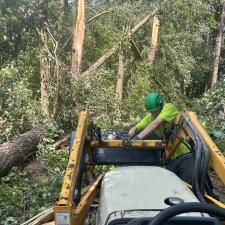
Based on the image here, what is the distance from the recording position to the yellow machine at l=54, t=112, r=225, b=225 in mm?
3120

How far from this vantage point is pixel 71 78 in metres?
13.3

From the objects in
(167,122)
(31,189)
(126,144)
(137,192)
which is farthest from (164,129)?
(31,189)

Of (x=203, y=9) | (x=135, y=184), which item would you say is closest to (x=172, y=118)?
(x=135, y=184)

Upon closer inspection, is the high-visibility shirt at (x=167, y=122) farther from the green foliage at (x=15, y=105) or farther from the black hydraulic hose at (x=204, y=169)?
the green foliage at (x=15, y=105)

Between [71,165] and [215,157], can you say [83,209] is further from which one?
[215,157]

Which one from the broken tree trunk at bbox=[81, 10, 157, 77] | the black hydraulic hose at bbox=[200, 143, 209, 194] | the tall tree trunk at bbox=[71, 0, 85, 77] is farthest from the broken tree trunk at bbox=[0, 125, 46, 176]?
the black hydraulic hose at bbox=[200, 143, 209, 194]

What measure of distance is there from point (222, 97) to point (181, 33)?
8.18 meters

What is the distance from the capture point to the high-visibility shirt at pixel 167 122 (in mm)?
5805

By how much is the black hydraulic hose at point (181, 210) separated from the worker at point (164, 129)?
260cm

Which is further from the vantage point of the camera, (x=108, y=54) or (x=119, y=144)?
(x=108, y=54)

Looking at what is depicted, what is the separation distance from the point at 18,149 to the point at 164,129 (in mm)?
5350

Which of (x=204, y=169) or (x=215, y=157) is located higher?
(x=215, y=157)

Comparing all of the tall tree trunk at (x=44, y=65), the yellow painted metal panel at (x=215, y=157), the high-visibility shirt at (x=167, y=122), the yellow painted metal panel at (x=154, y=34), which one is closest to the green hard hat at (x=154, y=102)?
the high-visibility shirt at (x=167, y=122)

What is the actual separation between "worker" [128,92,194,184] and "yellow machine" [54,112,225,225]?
0.48 ft
